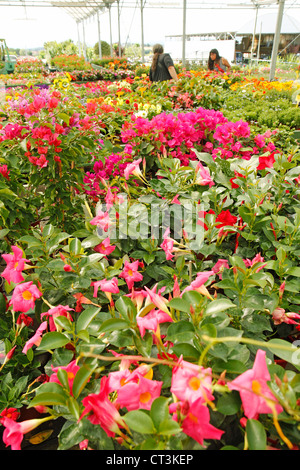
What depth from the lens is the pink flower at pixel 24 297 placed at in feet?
2.64

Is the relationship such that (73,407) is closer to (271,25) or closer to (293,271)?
(293,271)

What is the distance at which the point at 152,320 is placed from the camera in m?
0.64

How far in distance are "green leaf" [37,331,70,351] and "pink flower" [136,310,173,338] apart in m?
0.18

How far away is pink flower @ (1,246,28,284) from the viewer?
88cm

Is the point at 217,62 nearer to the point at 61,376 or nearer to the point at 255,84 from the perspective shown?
the point at 255,84

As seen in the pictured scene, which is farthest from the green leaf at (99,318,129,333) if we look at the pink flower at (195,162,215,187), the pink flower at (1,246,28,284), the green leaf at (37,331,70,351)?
the pink flower at (195,162,215,187)

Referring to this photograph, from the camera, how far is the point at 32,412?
91 cm

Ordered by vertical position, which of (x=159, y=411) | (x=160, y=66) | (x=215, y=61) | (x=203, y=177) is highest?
(x=215, y=61)

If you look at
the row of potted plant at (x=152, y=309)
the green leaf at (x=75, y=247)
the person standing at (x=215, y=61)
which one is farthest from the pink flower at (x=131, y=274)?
the person standing at (x=215, y=61)

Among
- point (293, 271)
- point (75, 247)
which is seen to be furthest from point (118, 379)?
point (293, 271)

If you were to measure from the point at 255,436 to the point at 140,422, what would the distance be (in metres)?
0.17

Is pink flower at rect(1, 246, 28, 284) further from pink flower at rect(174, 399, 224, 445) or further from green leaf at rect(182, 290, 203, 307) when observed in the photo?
pink flower at rect(174, 399, 224, 445)

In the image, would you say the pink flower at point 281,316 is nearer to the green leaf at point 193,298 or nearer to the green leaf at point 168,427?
the green leaf at point 193,298
